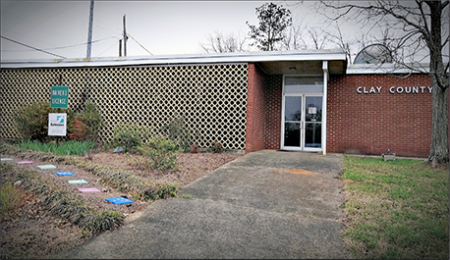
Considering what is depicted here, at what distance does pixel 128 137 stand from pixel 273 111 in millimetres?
5844

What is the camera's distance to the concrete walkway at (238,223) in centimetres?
383

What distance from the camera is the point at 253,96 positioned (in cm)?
1095

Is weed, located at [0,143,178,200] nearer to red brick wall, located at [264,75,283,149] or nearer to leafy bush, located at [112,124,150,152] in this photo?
leafy bush, located at [112,124,150,152]

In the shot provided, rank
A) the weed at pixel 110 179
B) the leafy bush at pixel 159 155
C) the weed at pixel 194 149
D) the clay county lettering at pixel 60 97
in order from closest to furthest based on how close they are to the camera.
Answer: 1. the weed at pixel 110 179
2. the leafy bush at pixel 159 155
3. the clay county lettering at pixel 60 97
4. the weed at pixel 194 149

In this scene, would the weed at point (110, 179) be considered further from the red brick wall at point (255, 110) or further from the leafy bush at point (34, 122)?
the red brick wall at point (255, 110)

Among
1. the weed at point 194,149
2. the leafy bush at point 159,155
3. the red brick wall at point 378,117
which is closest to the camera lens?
the leafy bush at point 159,155

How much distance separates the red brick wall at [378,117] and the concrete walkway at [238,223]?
5889 millimetres

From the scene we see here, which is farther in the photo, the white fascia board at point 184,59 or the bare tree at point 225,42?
the bare tree at point 225,42

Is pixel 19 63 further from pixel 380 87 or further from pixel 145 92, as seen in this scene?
pixel 380 87

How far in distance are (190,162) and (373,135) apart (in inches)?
298

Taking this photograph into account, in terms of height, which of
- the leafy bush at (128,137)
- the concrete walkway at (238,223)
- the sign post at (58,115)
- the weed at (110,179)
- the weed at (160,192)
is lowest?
the concrete walkway at (238,223)

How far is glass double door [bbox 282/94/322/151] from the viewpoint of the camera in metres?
12.8

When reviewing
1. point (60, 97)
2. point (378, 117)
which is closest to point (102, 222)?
point (60, 97)

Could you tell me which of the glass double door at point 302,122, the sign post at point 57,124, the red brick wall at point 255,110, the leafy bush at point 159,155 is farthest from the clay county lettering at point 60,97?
the glass double door at point 302,122
